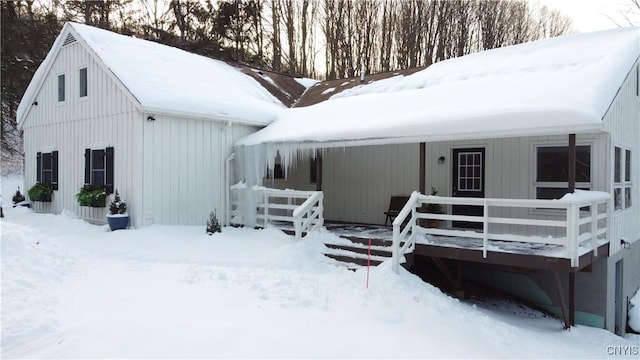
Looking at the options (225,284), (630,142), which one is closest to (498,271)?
(630,142)

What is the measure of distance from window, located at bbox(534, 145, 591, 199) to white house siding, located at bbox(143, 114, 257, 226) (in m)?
6.84

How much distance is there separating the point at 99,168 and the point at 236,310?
7017mm

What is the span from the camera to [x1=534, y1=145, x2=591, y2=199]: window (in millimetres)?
8312

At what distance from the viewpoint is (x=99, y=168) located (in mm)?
10797

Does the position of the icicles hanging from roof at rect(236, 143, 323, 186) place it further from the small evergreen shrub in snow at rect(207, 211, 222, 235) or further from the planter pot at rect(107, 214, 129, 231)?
the planter pot at rect(107, 214, 129, 231)

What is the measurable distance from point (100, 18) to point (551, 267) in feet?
78.0

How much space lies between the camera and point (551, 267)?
6.61m

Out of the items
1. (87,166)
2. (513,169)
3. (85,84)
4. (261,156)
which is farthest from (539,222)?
(85,84)

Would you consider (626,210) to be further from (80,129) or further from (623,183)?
(80,129)

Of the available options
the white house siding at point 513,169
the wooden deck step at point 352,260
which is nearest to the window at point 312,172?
the white house siding at point 513,169

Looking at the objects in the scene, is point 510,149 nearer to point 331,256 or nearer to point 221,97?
point 331,256

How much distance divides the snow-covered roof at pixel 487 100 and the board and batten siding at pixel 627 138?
1.75ft

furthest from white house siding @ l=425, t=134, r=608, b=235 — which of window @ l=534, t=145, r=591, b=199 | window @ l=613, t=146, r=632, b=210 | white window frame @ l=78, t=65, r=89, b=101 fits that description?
white window frame @ l=78, t=65, r=89, b=101

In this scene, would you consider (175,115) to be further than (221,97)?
No
